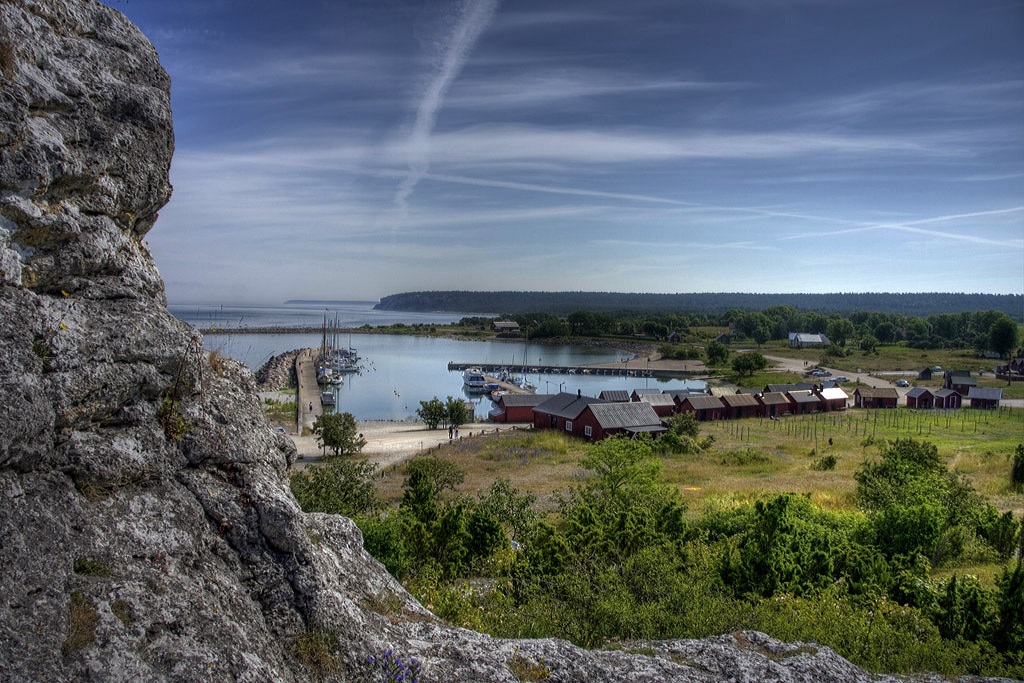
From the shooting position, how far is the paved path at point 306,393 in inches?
2361

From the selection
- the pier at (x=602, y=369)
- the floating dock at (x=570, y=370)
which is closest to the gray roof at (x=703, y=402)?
the pier at (x=602, y=369)

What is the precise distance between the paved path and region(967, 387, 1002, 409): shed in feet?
241

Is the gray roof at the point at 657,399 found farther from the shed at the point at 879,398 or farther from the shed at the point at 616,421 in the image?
the shed at the point at 879,398

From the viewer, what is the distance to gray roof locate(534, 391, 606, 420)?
5153 centimetres

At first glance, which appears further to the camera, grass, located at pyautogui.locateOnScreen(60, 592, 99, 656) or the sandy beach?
the sandy beach

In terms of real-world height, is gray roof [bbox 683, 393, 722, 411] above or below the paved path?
above

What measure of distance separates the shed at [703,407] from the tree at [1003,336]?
9202 centimetres

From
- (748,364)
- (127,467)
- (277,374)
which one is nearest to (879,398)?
(748,364)

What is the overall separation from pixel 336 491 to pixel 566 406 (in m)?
36.7

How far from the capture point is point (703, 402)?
211 ft

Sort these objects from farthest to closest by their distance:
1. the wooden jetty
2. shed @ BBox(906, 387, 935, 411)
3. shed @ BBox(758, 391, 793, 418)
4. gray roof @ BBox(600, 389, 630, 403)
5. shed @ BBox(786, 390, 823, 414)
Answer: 1. the wooden jetty
2. shed @ BBox(906, 387, 935, 411)
3. shed @ BBox(786, 390, 823, 414)
4. shed @ BBox(758, 391, 793, 418)
5. gray roof @ BBox(600, 389, 630, 403)

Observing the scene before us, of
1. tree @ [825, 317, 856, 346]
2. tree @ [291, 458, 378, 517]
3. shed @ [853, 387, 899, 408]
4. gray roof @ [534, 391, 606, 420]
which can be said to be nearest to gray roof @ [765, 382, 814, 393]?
shed @ [853, 387, 899, 408]

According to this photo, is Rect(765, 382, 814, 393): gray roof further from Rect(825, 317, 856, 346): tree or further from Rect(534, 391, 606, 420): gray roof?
Rect(825, 317, 856, 346): tree

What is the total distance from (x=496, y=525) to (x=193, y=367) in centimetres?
1025
